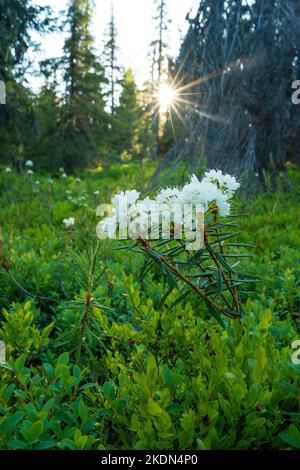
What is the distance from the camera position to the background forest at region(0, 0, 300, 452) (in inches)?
46.1

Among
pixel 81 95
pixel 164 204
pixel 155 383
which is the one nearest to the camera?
pixel 155 383

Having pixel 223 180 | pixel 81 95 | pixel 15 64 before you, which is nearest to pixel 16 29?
pixel 15 64

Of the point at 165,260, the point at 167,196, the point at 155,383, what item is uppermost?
the point at 167,196

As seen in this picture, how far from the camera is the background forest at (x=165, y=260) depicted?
46.1 inches

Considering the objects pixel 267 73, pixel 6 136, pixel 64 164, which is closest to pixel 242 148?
pixel 267 73

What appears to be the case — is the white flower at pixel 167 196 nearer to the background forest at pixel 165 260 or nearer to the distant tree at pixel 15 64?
the background forest at pixel 165 260

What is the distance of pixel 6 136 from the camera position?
352 inches

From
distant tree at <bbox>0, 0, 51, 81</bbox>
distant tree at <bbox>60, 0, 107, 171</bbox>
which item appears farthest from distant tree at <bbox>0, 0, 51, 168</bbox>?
distant tree at <bbox>60, 0, 107, 171</bbox>

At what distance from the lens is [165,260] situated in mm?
1371

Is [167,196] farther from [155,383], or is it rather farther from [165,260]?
[155,383]

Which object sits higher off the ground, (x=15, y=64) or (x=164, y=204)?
(x=15, y=64)

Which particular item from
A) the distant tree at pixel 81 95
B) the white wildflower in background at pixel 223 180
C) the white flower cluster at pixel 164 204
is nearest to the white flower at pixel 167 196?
the white flower cluster at pixel 164 204
